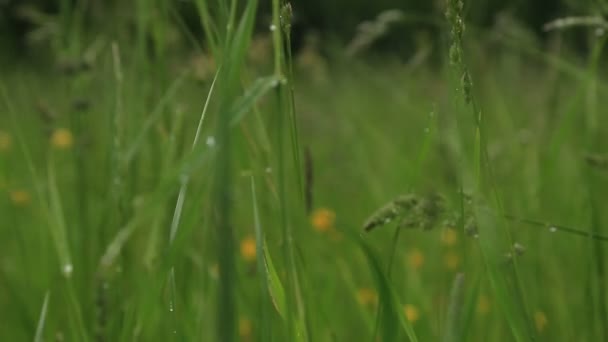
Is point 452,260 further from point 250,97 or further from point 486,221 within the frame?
point 250,97

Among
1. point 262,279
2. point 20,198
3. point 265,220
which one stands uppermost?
point 262,279

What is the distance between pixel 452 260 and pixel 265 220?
0.56m

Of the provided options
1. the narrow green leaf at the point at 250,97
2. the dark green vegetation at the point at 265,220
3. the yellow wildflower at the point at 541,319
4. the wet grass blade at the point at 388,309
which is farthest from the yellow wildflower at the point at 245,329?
the narrow green leaf at the point at 250,97

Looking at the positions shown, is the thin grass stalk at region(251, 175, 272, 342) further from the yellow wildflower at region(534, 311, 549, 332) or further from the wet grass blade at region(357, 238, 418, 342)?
the yellow wildflower at region(534, 311, 549, 332)

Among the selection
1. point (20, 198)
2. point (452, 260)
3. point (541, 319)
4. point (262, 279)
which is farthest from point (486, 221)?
point (20, 198)

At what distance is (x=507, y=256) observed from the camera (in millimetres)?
685

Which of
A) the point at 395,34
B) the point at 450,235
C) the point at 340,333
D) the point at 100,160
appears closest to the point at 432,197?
the point at 340,333

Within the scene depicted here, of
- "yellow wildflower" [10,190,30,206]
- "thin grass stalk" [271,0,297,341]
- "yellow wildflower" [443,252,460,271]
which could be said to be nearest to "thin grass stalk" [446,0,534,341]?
"thin grass stalk" [271,0,297,341]

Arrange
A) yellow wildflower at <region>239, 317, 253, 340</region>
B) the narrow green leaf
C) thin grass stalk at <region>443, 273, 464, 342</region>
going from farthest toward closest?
yellow wildflower at <region>239, 317, 253, 340</region> → thin grass stalk at <region>443, 273, 464, 342</region> → the narrow green leaf

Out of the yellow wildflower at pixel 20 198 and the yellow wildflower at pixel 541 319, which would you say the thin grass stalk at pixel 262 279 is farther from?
the yellow wildflower at pixel 20 198

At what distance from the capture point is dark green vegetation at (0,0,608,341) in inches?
22.7

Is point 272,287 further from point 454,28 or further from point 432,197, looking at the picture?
point 454,28

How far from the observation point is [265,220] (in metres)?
1.17

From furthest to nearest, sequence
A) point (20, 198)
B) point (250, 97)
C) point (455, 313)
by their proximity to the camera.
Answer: point (20, 198) → point (455, 313) → point (250, 97)
